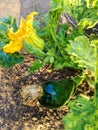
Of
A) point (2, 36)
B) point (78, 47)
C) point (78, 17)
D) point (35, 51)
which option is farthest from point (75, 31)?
point (78, 47)

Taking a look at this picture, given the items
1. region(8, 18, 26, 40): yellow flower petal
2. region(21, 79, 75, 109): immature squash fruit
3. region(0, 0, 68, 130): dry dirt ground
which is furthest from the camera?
region(0, 0, 68, 130): dry dirt ground

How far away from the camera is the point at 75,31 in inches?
61.8

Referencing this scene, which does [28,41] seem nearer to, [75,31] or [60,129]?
[75,31]

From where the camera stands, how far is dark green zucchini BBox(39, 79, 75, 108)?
1.55 metres

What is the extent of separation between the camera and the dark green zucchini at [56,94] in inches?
61.0

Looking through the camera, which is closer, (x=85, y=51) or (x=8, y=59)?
(x=85, y=51)

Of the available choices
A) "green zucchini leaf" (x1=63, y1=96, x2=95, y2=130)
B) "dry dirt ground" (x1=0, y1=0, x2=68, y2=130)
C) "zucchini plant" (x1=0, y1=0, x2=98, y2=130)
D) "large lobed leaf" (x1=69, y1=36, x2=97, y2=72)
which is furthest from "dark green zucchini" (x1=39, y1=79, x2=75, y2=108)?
"large lobed leaf" (x1=69, y1=36, x2=97, y2=72)

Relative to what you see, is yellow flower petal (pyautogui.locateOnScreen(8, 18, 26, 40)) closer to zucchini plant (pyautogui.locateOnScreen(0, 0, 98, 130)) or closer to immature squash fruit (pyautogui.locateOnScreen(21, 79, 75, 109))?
zucchini plant (pyautogui.locateOnScreen(0, 0, 98, 130))

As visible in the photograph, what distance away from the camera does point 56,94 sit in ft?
5.08

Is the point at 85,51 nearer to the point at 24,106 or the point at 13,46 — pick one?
the point at 13,46

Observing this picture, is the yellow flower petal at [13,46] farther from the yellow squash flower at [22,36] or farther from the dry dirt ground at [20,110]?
the dry dirt ground at [20,110]

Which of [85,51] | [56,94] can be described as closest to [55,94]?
[56,94]

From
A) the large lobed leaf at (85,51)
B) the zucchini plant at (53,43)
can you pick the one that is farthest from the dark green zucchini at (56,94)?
the large lobed leaf at (85,51)

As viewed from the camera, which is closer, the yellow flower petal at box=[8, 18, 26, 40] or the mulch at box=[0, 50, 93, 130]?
the yellow flower petal at box=[8, 18, 26, 40]
